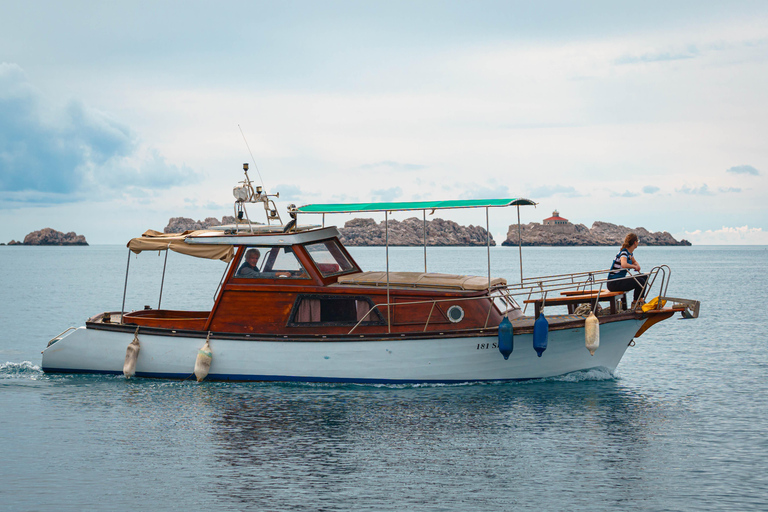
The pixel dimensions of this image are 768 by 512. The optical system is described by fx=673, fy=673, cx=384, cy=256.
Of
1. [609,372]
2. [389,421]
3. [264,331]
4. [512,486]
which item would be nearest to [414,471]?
[512,486]

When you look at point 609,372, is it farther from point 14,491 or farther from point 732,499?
point 14,491

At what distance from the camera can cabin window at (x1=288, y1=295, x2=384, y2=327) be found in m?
14.6

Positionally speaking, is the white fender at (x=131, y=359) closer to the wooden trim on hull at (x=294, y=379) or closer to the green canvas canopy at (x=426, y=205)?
the wooden trim on hull at (x=294, y=379)

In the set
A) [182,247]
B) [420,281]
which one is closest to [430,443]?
[420,281]

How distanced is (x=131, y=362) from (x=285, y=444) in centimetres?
557

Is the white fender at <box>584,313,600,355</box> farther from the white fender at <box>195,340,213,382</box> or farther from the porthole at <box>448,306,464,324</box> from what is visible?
the white fender at <box>195,340,213,382</box>

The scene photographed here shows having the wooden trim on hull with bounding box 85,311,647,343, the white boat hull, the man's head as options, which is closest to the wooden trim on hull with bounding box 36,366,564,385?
the white boat hull

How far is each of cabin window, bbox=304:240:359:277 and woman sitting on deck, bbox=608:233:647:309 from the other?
6.09 m

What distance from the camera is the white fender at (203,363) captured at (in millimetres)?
14828

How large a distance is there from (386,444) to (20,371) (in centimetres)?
1160

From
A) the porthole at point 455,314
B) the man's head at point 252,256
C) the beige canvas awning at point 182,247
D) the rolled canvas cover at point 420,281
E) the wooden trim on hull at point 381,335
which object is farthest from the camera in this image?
the beige canvas awning at point 182,247

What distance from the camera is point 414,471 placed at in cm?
1034

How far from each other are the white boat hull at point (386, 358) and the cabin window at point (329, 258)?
1.82 metres

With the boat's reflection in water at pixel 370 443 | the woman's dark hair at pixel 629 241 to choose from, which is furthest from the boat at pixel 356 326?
the woman's dark hair at pixel 629 241
